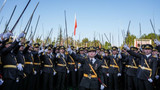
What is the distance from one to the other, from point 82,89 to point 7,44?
9.98 ft

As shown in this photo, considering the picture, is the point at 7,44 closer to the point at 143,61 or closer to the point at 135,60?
the point at 143,61

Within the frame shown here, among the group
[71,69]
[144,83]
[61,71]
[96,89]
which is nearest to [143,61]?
[144,83]

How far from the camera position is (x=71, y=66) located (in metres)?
9.62

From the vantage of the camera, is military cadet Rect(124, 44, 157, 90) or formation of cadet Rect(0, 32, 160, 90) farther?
military cadet Rect(124, 44, 157, 90)

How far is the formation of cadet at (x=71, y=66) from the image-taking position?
5031 millimetres

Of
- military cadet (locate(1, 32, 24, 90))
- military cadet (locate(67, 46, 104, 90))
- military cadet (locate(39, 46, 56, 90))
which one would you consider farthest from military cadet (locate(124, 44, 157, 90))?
military cadet (locate(1, 32, 24, 90))

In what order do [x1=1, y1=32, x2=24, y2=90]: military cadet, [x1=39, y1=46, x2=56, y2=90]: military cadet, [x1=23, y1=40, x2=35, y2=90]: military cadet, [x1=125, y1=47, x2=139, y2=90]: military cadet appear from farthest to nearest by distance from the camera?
[x1=39, y1=46, x2=56, y2=90]: military cadet < [x1=125, y1=47, x2=139, y2=90]: military cadet < [x1=23, y1=40, x2=35, y2=90]: military cadet < [x1=1, y1=32, x2=24, y2=90]: military cadet

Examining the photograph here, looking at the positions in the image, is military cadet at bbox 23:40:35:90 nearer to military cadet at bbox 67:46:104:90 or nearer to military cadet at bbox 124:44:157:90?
military cadet at bbox 67:46:104:90

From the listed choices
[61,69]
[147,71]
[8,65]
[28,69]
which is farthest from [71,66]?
[8,65]

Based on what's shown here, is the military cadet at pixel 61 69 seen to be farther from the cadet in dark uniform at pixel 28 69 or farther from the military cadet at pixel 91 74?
the military cadet at pixel 91 74

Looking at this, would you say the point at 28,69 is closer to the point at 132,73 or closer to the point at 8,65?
the point at 8,65

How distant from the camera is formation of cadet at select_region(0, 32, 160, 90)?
16.5ft

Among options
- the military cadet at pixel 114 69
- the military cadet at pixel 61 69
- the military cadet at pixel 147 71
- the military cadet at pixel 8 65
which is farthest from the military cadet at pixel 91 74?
the military cadet at pixel 114 69

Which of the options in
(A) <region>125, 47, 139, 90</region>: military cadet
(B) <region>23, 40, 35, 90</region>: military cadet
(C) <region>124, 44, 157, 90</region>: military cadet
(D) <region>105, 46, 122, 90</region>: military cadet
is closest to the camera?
(C) <region>124, 44, 157, 90</region>: military cadet
